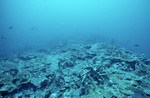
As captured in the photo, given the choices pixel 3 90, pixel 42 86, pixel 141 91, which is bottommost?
pixel 42 86

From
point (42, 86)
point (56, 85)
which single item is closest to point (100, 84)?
point (56, 85)

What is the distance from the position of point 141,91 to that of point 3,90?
27.7 feet

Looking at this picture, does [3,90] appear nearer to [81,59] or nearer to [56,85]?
[56,85]

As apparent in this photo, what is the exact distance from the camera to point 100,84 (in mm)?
5992

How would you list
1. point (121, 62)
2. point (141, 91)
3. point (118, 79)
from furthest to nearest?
1. point (121, 62)
2. point (118, 79)
3. point (141, 91)

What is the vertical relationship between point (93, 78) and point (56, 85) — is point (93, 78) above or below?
above

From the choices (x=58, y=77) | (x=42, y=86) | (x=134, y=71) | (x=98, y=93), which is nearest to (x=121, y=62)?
(x=134, y=71)

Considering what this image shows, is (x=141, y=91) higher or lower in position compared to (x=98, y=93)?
higher

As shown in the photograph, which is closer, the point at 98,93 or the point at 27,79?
the point at 98,93

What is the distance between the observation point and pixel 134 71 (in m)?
7.53

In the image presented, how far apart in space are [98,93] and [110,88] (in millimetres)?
947

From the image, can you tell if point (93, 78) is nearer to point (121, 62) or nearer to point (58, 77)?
point (58, 77)

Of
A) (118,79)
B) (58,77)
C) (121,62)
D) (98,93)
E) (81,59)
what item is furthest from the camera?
(81,59)

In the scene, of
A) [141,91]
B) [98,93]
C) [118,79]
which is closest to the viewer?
[141,91]
